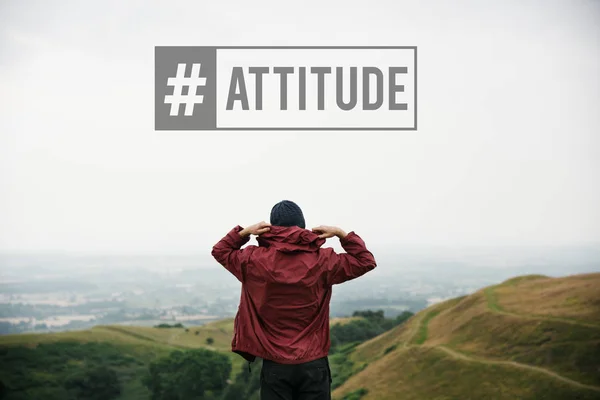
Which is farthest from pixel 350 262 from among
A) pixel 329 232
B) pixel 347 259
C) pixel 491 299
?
pixel 491 299

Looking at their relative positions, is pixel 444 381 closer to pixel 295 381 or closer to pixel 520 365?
pixel 520 365

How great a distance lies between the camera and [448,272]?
3331 cm

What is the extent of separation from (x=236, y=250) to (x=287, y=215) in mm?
403

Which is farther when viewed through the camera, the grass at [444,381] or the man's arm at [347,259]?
the grass at [444,381]

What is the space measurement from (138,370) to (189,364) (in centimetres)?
259

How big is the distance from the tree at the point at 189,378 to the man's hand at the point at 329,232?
726 inches

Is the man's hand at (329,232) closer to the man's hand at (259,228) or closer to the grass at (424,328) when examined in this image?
the man's hand at (259,228)

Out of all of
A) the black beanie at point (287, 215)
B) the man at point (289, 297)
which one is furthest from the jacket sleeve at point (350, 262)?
the black beanie at point (287, 215)

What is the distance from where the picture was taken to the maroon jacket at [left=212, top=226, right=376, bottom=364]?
11.8 feet

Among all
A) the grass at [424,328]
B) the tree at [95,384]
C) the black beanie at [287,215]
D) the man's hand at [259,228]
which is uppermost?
the black beanie at [287,215]

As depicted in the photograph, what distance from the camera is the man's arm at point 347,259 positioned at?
3686 mm

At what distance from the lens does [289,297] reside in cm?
362

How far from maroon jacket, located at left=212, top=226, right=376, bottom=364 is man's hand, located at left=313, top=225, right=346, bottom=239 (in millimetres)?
52

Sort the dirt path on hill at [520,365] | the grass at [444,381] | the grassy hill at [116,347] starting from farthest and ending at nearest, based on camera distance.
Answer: the grassy hill at [116,347]
the grass at [444,381]
the dirt path on hill at [520,365]
